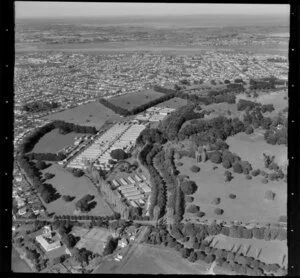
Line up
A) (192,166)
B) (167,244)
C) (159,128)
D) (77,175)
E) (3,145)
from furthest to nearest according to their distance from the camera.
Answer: (159,128) < (192,166) < (77,175) < (167,244) < (3,145)

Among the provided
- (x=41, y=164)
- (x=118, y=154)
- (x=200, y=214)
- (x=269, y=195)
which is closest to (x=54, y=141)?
(x=41, y=164)

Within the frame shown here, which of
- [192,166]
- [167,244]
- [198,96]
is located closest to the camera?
[167,244]

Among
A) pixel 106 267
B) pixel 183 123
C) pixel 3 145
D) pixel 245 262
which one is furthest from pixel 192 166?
pixel 3 145

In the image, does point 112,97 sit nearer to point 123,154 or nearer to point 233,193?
point 123,154

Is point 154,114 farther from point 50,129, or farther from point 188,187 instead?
point 188,187

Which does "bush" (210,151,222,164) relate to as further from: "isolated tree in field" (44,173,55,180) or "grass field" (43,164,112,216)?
"isolated tree in field" (44,173,55,180)

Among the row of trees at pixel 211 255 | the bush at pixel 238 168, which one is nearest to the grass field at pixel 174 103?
the bush at pixel 238 168
